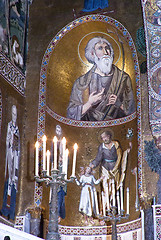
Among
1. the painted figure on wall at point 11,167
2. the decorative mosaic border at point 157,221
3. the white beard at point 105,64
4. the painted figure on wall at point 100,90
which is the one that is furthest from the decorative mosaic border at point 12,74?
the decorative mosaic border at point 157,221

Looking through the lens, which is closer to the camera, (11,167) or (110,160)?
(11,167)

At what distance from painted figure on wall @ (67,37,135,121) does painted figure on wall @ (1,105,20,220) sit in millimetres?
1819

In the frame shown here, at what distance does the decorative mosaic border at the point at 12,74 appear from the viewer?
14.3 meters

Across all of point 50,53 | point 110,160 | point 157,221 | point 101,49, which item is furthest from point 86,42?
point 157,221

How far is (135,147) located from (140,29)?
126 inches

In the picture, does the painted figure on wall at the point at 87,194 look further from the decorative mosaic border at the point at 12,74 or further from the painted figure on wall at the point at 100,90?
the decorative mosaic border at the point at 12,74

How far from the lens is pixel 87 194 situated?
48.9ft

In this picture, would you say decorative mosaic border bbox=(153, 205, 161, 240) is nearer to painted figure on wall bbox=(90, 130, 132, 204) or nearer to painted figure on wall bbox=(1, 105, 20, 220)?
painted figure on wall bbox=(90, 130, 132, 204)

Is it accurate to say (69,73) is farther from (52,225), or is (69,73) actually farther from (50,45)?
(52,225)

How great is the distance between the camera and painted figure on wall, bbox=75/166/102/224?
579 inches

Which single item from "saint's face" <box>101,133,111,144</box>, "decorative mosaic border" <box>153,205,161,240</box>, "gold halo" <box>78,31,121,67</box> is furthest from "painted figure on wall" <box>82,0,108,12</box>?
"decorative mosaic border" <box>153,205,161,240</box>

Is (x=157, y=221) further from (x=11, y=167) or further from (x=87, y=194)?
(x=11, y=167)

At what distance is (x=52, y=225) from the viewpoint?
8.62 meters

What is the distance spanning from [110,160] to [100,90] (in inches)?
83.6
